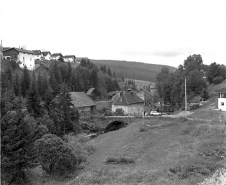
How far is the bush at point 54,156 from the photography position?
1792 cm

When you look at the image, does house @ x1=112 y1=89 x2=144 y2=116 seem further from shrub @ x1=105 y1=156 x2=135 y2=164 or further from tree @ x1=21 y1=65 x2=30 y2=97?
shrub @ x1=105 y1=156 x2=135 y2=164

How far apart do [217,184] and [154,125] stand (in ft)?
57.4

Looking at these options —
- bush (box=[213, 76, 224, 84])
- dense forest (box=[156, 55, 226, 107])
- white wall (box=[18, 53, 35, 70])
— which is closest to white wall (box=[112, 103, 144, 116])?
dense forest (box=[156, 55, 226, 107])

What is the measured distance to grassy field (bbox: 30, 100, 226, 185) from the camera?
16.1 meters

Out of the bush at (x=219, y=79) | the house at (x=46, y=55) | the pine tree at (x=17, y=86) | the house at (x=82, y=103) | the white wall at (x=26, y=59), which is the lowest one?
the house at (x=82, y=103)

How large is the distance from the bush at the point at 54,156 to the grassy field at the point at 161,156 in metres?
1.04

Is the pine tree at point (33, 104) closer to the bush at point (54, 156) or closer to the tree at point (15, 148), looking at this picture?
the tree at point (15, 148)

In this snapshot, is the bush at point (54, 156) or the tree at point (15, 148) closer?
the tree at point (15, 148)

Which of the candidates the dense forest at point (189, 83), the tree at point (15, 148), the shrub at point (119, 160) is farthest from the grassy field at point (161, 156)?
the dense forest at point (189, 83)

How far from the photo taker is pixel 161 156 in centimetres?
2086

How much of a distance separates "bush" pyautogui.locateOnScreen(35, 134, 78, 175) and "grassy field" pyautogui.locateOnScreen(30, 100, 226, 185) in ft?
3.42

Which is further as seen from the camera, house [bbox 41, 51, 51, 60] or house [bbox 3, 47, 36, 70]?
house [bbox 41, 51, 51, 60]

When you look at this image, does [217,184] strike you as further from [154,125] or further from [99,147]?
[154,125]

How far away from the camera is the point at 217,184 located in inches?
552
